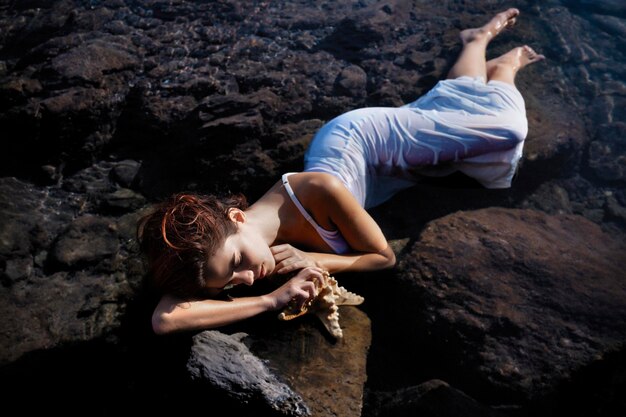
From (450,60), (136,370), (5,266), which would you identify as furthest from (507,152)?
(5,266)

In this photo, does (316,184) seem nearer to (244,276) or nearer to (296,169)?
(244,276)

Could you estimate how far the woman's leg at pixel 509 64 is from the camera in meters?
4.77

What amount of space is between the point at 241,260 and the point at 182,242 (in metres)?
0.40

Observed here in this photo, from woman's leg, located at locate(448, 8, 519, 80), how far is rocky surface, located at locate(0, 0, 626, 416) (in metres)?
0.36

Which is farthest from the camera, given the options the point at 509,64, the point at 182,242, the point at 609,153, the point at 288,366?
the point at 609,153

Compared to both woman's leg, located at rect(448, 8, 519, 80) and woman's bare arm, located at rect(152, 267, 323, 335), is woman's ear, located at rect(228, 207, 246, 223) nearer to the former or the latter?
woman's bare arm, located at rect(152, 267, 323, 335)

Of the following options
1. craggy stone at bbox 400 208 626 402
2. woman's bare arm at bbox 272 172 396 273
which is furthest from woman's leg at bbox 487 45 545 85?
woman's bare arm at bbox 272 172 396 273

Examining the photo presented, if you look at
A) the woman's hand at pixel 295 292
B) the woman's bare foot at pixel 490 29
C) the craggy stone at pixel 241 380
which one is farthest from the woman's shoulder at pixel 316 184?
the woman's bare foot at pixel 490 29

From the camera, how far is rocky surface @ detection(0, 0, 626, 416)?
311cm

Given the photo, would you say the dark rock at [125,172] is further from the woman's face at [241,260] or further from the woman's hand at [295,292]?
the woman's hand at [295,292]

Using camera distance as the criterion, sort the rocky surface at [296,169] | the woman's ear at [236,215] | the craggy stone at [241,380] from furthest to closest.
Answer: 1. the rocky surface at [296,169]
2. the woman's ear at [236,215]
3. the craggy stone at [241,380]

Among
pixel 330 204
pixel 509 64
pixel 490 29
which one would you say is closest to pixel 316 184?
pixel 330 204

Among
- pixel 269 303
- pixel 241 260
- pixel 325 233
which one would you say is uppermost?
pixel 241 260

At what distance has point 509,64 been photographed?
5.03 meters
